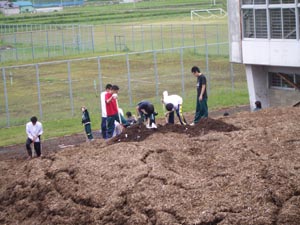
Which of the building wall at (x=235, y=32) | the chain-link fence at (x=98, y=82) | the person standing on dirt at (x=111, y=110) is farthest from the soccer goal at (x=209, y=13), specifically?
the person standing on dirt at (x=111, y=110)

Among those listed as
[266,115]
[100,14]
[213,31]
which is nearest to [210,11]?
[100,14]

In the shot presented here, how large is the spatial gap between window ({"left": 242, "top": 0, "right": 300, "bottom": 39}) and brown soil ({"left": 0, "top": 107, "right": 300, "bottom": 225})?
8.94 m

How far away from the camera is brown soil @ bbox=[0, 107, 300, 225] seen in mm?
12742

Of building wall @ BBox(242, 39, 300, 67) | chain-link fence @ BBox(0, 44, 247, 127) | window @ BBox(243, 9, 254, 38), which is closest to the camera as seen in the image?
building wall @ BBox(242, 39, 300, 67)

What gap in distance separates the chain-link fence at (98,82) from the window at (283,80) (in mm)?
4869

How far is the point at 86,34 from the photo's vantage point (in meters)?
70.5

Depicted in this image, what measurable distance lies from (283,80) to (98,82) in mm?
13824

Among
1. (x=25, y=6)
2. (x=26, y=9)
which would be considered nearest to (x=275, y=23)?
(x=26, y=9)

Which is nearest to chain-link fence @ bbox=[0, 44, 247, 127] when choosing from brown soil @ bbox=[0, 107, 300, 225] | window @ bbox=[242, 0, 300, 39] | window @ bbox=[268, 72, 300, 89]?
window @ bbox=[242, 0, 300, 39]

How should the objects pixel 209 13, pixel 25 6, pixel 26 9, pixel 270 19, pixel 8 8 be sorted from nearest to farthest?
1. pixel 270 19
2. pixel 209 13
3. pixel 8 8
4. pixel 26 9
5. pixel 25 6

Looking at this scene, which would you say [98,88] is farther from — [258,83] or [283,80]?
[283,80]

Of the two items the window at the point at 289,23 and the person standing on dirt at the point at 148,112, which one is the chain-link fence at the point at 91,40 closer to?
the window at the point at 289,23

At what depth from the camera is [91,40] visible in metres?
62.7

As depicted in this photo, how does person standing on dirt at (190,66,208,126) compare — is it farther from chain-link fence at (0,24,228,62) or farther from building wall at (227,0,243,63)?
chain-link fence at (0,24,228,62)
